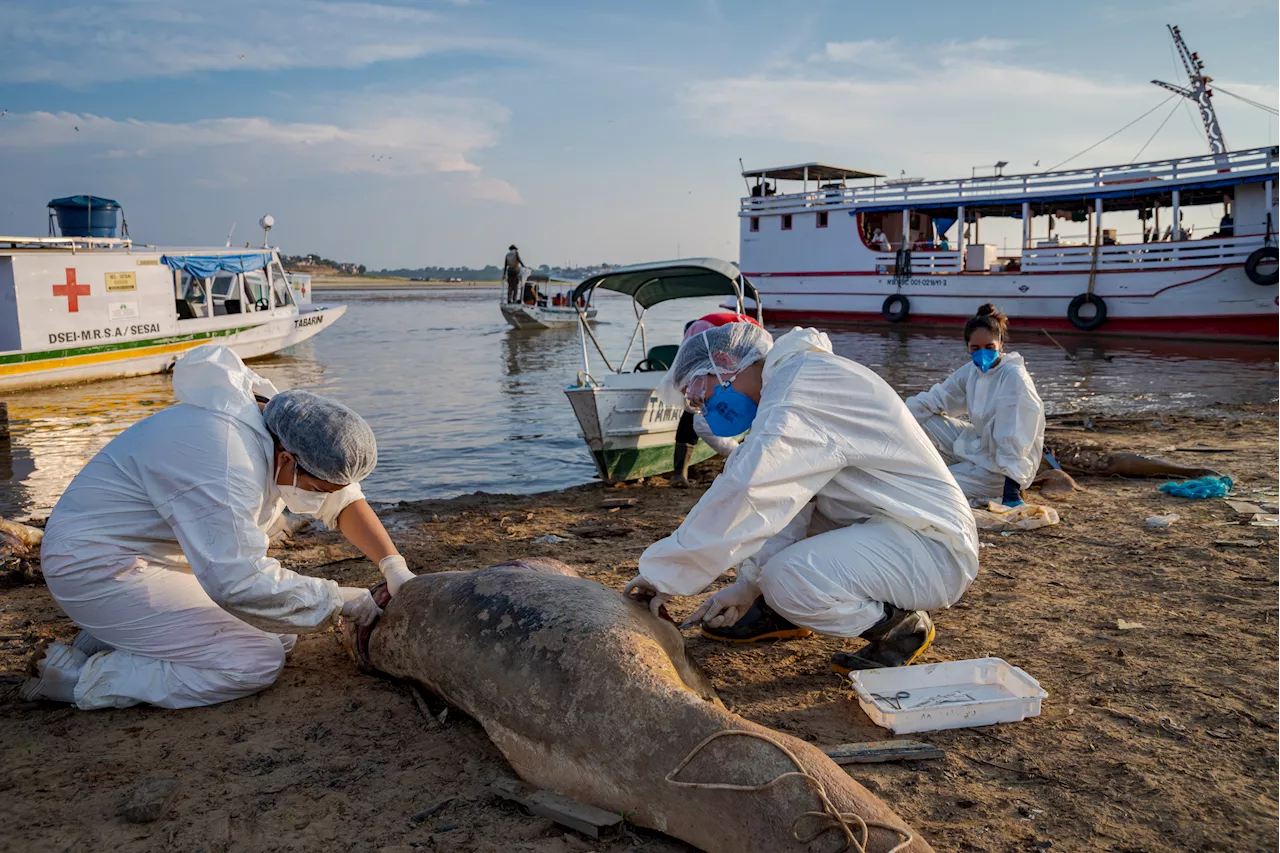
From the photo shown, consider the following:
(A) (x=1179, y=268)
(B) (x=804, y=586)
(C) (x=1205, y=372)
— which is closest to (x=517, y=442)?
(B) (x=804, y=586)

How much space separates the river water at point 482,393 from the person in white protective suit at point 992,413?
13.6 feet

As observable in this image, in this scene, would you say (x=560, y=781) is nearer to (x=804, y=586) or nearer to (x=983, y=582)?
(x=804, y=586)

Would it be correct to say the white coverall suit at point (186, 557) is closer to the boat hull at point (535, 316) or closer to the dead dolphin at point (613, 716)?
the dead dolphin at point (613, 716)

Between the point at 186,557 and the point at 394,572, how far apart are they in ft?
2.79

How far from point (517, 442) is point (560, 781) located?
30.3ft

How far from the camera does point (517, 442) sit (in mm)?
12070

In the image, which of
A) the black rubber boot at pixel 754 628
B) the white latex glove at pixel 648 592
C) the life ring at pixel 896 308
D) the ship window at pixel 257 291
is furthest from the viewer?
the life ring at pixel 896 308

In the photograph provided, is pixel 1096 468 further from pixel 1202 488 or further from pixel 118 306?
pixel 118 306

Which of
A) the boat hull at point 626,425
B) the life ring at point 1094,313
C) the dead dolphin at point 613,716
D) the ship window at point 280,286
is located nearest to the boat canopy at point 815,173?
the life ring at point 1094,313

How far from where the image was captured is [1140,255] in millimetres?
25000

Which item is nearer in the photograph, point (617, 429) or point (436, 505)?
point (436, 505)

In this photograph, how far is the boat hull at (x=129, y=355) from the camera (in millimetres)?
16969

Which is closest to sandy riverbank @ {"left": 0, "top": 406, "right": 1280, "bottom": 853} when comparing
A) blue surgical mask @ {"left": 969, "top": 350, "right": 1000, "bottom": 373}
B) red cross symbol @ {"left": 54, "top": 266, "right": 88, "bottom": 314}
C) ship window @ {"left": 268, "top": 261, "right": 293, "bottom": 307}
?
blue surgical mask @ {"left": 969, "top": 350, "right": 1000, "bottom": 373}

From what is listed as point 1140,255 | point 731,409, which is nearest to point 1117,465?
point 731,409
